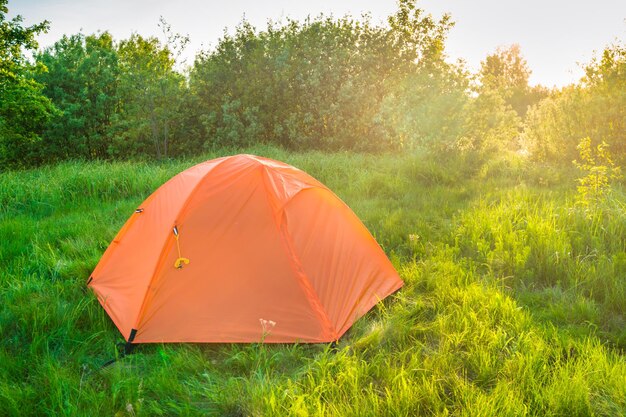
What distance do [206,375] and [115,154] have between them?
1559 cm

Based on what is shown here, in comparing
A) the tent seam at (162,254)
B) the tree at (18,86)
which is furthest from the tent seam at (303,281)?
the tree at (18,86)

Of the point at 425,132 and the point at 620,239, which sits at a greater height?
the point at 425,132

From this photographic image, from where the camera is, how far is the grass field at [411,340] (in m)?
2.54

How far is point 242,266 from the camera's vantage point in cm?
345

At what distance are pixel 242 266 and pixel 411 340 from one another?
145cm

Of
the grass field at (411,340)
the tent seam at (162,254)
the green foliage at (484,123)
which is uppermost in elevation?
the green foliage at (484,123)

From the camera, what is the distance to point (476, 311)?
355 centimetres

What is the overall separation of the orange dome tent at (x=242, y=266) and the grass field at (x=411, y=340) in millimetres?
155

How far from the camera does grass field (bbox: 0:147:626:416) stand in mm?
2535

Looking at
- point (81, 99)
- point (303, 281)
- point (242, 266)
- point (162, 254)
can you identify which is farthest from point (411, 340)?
point (81, 99)

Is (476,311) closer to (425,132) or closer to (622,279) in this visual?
(622,279)

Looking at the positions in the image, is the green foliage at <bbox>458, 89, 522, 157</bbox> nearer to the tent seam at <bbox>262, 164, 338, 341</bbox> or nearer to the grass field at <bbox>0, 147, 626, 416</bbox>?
the grass field at <bbox>0, 147, 626, 416</bbox>

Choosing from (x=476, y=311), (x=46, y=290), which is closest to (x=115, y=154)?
(x=46, y=290)

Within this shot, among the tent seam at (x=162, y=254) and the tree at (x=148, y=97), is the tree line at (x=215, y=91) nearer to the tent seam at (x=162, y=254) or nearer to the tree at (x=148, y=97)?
the tree at (x=148, y=97)
